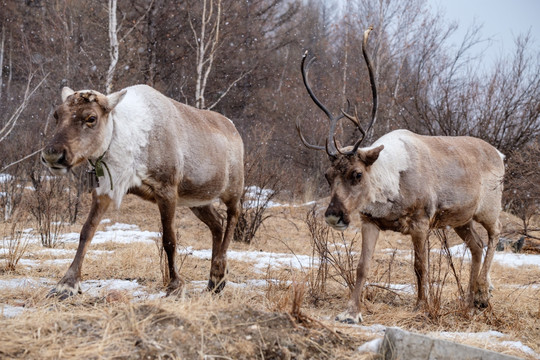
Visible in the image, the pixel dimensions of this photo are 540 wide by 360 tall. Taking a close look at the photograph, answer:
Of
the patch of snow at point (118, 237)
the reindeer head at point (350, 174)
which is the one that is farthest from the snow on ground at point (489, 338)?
the patch of snow at point (118, 237)

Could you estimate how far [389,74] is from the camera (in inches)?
802

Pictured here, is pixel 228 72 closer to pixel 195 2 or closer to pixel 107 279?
pixel 195 2

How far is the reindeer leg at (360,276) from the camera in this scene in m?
4.42

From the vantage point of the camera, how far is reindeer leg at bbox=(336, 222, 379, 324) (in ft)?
14.5

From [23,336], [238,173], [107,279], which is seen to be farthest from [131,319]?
[238,173]

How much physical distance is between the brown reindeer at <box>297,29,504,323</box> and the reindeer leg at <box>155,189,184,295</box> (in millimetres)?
1340

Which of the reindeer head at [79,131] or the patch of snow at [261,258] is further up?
the reindeer head at [79,131]

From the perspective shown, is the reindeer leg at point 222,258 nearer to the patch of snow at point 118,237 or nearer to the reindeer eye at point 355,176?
the reindeer eye at point 355,176

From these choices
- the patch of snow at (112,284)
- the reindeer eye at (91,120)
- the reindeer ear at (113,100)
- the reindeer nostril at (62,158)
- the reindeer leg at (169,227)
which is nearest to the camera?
the reindeer nostril at (62,158)

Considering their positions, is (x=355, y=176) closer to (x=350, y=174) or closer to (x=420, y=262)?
(x=350, y=174)

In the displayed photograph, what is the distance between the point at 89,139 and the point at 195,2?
48.1 ft

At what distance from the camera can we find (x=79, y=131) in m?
4.11

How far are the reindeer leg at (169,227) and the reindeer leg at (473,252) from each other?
2.99m

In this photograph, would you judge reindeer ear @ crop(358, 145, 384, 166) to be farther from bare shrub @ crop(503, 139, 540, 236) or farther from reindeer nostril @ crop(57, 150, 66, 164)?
reindeer nostril @ crop(57, 150, 66, 164)
